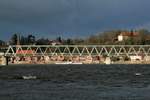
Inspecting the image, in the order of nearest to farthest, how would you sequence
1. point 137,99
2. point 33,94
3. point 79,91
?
point 137,99
point 33,94
point 79,91

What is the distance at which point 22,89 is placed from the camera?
91188 millimetres

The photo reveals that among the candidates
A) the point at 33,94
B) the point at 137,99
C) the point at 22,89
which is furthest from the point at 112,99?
the point at 22,89

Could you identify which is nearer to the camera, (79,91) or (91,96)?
(91,96)

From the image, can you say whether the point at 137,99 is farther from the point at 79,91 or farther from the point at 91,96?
the point at 79,91

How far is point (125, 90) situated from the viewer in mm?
89062

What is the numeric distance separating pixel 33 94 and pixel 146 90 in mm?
17118

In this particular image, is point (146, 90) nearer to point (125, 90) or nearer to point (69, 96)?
point (125, 90)

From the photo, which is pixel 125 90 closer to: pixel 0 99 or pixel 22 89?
pixel 22 89

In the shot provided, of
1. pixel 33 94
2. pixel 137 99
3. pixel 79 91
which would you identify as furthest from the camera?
pixel 79 91

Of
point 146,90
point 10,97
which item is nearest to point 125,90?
point 146,90

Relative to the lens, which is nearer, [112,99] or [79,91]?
[112,99]

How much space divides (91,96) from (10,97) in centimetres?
990

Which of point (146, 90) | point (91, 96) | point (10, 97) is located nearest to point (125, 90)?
point (146, 90)

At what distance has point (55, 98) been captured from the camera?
76.0 m
